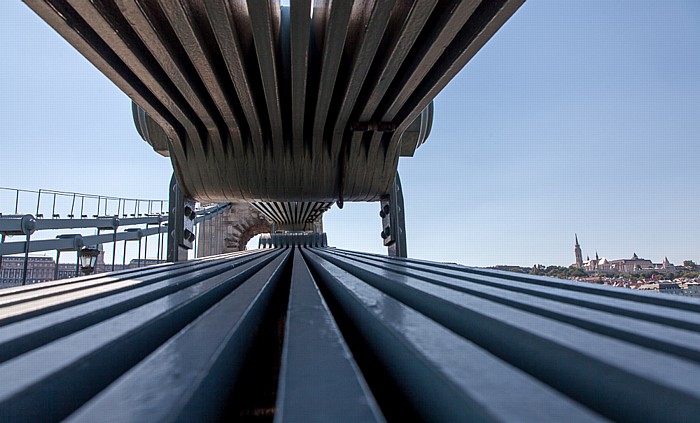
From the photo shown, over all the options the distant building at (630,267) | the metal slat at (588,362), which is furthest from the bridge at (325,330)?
the distant building at (630,267)

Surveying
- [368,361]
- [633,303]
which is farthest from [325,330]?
[633,303]

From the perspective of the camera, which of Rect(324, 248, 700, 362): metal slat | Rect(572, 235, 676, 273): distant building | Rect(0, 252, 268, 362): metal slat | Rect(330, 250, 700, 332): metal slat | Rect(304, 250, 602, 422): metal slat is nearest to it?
Rect(304, 250, 602, 422): metal slat

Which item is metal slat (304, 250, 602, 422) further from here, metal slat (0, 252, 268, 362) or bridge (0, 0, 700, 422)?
metal slat (0, 252, 268, 362)

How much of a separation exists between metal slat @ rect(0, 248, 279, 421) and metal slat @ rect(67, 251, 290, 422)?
97mm

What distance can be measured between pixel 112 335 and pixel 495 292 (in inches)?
51.6

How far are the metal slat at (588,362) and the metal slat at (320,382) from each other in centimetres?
36

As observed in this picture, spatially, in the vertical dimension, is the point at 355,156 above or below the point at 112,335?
above

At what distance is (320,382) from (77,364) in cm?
47

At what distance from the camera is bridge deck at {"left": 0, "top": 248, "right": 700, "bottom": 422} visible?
59 cm

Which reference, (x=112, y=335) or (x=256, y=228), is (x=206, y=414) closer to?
(x=112, y=335)

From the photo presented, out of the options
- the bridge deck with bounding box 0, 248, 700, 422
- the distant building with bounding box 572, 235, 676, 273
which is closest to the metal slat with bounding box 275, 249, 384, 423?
the bridge deck with bounding box 0, 248, 700, 422

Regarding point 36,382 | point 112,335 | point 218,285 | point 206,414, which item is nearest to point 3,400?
point 36,382

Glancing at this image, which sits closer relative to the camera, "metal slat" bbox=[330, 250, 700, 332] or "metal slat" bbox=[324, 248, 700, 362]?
"metal slat" bbox=[324, 248, 700, 362]

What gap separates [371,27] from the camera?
10.5 ft
